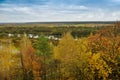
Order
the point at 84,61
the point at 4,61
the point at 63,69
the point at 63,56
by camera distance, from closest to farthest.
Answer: the point at 84,61 → the point at 63,69 → the point at 63,56 → the point at 4,61

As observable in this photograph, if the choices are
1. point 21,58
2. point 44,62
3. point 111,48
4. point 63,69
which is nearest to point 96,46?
point 111,48

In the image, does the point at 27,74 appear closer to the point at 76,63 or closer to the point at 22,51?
the point at 22,51

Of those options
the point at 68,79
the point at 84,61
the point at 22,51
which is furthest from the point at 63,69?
the point at 22,51

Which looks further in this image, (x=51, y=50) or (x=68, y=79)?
(x=51, y=50)

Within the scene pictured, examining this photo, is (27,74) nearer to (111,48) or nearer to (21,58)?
(21,58)

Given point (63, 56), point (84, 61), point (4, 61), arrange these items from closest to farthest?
point (84, 61), point (63, 56), point (4, 61)

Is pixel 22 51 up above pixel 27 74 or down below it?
above

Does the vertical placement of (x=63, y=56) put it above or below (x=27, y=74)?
above

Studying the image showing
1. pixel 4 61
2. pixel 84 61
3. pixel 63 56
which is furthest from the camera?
pixel 4 61

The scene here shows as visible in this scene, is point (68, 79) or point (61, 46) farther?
point (61, 46)
